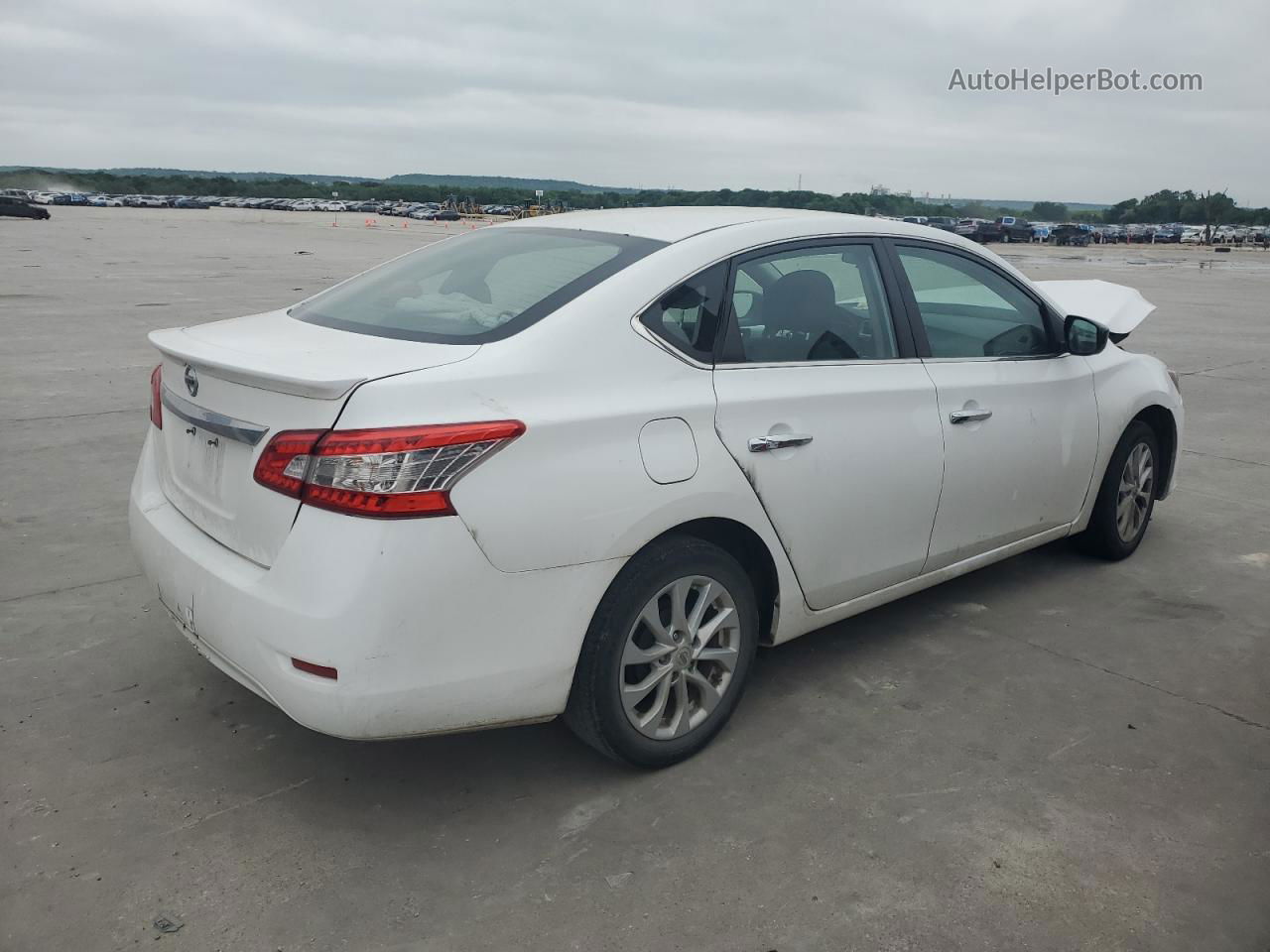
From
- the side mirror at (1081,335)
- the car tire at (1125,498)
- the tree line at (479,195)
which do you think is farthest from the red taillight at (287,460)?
the tree line at (479,195)

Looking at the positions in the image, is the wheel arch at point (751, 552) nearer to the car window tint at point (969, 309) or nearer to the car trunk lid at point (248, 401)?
the car trunk lid at point (248, 401)

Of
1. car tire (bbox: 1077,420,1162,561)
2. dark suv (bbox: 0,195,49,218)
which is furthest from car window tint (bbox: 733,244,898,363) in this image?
dark suv (bbox: 0,195,49,218)

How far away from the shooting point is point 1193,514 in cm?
591

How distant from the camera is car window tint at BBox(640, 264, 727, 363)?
10.2 ft

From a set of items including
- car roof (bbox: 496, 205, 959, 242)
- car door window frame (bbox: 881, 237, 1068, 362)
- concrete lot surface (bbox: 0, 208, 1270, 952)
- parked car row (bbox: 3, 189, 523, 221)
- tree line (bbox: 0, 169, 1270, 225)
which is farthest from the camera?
tree line (bbox: 0, 169, 1270, 225)

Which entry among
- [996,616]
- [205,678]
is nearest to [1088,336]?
[996,616]

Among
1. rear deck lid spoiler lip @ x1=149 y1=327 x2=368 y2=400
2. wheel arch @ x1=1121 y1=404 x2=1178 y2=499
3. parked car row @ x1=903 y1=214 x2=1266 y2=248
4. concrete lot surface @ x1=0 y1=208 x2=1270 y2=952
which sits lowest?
concrete lot surface @ x1=0 y1=208 x2=1270 y2=952

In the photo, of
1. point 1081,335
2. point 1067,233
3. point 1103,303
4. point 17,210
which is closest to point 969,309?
point 1081,335

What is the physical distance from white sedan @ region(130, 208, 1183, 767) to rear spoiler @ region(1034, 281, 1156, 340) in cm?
89

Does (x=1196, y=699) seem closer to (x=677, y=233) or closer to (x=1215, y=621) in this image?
(x=1215, y=621)

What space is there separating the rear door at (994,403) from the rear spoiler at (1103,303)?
359 millimetres

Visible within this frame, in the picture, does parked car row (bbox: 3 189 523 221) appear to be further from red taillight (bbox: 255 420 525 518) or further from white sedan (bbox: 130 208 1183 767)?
red taillight (bbox: 255 420 525 518)

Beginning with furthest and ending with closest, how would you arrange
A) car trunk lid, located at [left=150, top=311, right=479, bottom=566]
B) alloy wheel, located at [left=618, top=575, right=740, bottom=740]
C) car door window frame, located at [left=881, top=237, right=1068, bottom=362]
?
car door window frame, located at [left=881, top=237, right=1068, bottom=362] → alloy wheel, located at [left=618, top=575, right=740, bottom=740] → car trunk lid, located at [left=150, top=311, right=479, bottom=566]

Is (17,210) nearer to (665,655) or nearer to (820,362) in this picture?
(820,362)
